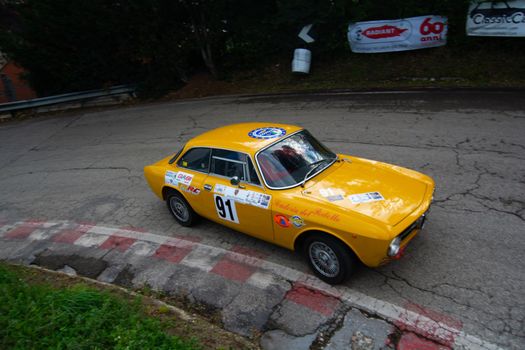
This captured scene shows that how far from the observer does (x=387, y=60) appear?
14.6 metres

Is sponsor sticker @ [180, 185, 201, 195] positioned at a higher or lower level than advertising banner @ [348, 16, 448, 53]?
lower

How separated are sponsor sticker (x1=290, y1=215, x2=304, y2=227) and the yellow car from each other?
13 mm

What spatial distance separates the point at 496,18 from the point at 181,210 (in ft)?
41.6

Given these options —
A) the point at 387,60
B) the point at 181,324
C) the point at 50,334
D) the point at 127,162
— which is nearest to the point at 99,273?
the point at 50,334

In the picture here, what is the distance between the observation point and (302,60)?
50.7 feet

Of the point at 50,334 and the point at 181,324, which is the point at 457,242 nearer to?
the point at 181,324

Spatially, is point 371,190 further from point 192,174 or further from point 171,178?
point 171,178

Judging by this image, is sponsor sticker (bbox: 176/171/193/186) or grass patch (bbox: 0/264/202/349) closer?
grass patch (bbox: 0/264/202/349)

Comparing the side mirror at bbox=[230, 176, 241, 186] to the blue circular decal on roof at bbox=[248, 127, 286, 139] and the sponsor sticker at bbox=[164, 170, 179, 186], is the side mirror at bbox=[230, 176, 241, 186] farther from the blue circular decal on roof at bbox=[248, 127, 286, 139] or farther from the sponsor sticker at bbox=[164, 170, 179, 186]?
the sponsor sticker at bbox=[164, 170, 179, 186]

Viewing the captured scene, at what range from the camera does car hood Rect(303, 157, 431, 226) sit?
418 cm

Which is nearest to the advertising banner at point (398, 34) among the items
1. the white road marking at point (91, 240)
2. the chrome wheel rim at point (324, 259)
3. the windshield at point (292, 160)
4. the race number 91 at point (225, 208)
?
the windshield at point (292, 160)

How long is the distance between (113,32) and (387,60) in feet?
39.9

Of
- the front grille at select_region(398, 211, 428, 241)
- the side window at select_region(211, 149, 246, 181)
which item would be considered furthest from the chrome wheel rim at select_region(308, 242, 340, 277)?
the side window at select_region(211, 149, 246, 181)

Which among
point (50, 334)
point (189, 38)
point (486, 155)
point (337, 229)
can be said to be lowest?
point (486, 155)
